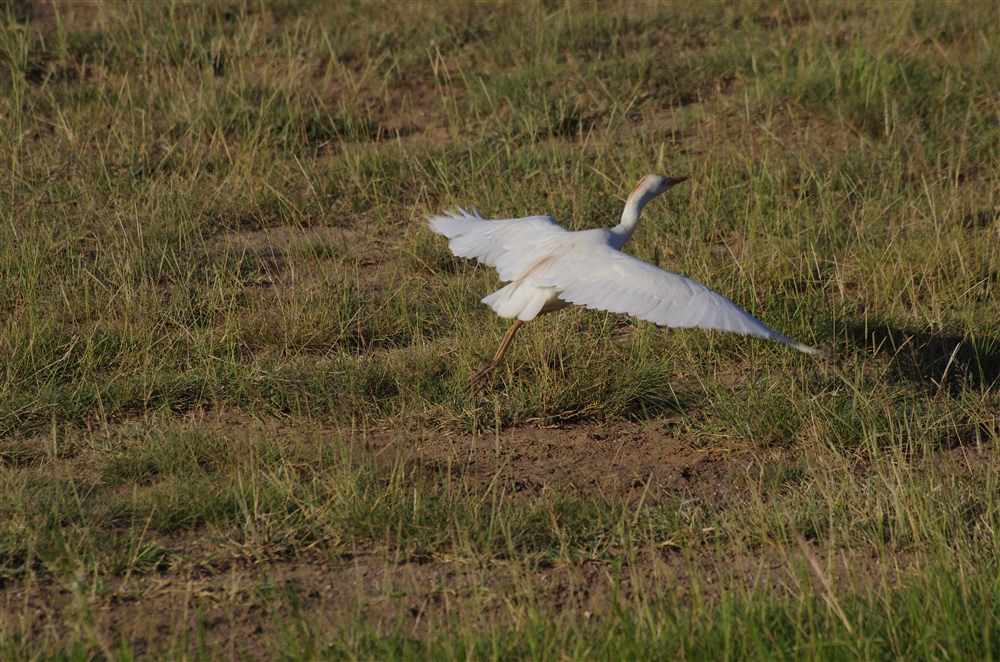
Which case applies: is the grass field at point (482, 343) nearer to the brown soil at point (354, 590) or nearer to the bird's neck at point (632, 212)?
the brown soil at point (354, 590)

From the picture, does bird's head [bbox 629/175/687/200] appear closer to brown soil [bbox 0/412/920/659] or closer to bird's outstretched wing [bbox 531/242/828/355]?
bird's outstretched wing [bbox 531/242/828/355]

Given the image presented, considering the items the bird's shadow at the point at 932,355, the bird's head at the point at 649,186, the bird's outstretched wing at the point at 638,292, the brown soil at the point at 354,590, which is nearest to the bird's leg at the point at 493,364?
the bird's outstretched wing at the point at 638,292

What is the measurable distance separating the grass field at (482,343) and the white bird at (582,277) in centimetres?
34

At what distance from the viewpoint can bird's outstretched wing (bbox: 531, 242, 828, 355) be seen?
372cm

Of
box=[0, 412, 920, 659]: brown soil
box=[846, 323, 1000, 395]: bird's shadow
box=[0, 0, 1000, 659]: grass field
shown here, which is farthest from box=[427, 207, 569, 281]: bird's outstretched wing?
box=[846, 323, 1000, 395]: bird's shadow


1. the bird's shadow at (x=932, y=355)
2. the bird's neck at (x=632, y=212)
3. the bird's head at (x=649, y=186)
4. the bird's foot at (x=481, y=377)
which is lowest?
the bird's shadow at (x=932, y=355)

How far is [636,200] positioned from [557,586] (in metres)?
2.11

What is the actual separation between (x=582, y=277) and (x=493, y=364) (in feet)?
1.99

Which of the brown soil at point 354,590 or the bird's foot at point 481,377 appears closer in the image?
the brown soil at point 354,590

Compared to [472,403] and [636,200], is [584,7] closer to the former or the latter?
[636,200]

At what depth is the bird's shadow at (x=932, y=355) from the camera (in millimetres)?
4648

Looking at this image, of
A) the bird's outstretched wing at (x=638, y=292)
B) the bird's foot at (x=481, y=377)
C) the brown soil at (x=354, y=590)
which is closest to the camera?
the brown soil at (x=354, y=590)

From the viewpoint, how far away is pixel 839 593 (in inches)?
124

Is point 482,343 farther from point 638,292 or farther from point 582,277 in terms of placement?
point 638,292
